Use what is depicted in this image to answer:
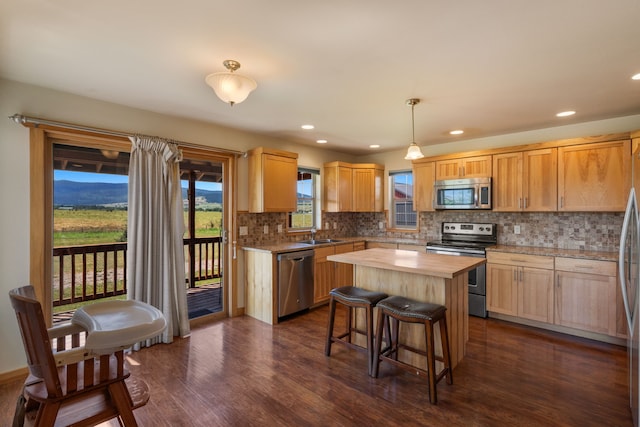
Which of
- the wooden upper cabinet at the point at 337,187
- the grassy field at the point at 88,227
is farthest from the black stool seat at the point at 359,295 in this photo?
the wooden upper cabinet at the point at 337,187

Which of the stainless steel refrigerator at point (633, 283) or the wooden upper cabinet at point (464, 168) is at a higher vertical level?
the wooden upper cabinet at point (464, 168)

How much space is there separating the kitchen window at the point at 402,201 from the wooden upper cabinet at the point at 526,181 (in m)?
1.45

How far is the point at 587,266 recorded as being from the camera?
10.9 feet

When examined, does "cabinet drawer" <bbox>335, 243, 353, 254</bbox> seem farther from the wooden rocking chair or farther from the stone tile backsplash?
the wooden rocking chair

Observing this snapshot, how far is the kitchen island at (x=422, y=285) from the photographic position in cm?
255

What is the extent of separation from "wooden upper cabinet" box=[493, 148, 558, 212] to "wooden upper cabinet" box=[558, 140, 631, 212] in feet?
0.33

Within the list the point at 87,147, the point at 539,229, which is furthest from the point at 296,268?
the point at 539,229

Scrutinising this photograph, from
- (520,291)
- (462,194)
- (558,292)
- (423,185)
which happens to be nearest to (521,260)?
(520,291)

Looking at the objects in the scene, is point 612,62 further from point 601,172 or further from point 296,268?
point 296,268

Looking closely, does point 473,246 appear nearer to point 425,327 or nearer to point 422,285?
point 422,285

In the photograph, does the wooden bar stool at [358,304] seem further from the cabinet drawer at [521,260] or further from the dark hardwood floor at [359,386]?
the cabinet drawer at [521,260]

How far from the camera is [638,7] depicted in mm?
1636

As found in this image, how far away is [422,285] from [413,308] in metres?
0.36

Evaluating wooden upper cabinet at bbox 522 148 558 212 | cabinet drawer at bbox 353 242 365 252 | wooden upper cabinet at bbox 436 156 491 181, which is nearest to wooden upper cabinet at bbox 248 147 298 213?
cabinet drawer at bbox 353 242 365 252
